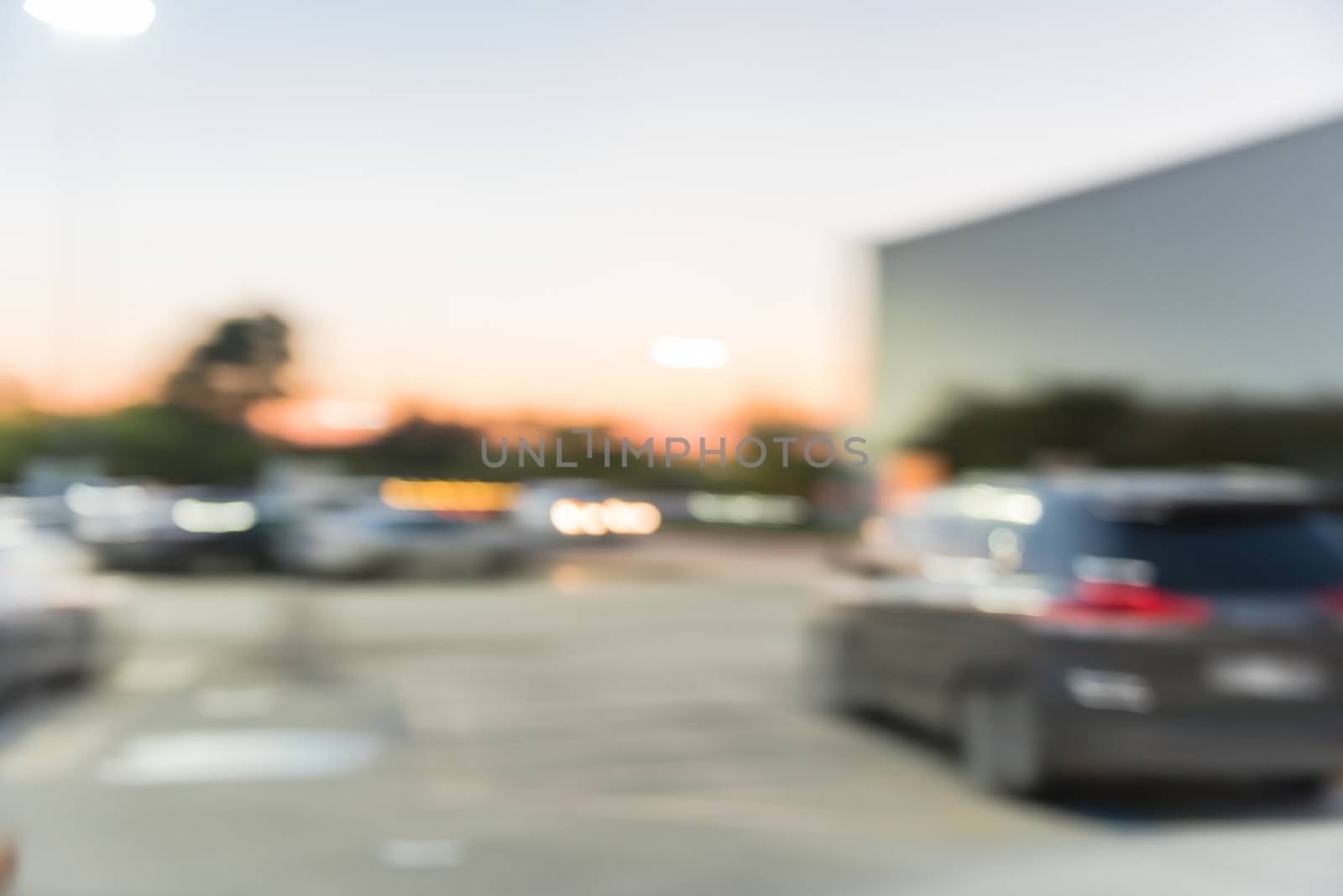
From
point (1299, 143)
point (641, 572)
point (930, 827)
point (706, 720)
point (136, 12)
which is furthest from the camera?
point (641, 572)

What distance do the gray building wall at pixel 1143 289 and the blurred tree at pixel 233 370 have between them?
48.3ft

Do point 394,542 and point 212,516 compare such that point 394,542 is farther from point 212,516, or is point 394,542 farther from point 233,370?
point 233,370

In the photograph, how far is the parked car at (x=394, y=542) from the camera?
22562 millimetres

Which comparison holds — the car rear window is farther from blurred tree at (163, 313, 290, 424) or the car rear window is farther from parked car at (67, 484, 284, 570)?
parked car at (67, 484, 284, 570)

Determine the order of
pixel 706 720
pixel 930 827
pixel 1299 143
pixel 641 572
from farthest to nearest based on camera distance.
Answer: pixel 641 572, pixel 1299 143, pixel 706 720, pixel 930 827

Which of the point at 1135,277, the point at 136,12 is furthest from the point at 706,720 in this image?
the point at 1135,277

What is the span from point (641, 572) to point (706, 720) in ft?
52.3

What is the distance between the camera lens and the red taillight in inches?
251

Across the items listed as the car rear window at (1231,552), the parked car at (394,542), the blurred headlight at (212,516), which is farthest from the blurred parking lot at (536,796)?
the blurred headlight at (212,516)

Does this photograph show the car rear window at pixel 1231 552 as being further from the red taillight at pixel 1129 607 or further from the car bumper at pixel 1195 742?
the car bumper at pixel 1195 742

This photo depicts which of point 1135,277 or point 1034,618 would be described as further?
point 1135,277

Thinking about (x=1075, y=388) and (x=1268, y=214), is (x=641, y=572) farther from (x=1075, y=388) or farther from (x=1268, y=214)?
(x=1268, y=214)

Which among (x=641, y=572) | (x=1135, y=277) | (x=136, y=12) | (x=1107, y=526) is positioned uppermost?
(x=1135, y=277)

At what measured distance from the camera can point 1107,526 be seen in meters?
6.65
